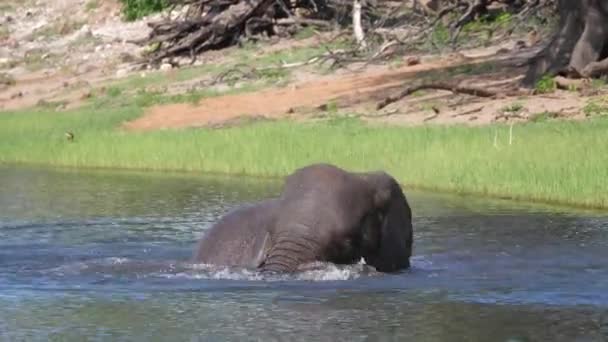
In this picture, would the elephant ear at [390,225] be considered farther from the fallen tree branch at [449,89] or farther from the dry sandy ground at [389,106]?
the fallen tree branch at [449,89]

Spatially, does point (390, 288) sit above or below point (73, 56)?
above

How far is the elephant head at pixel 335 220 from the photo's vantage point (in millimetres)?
11195

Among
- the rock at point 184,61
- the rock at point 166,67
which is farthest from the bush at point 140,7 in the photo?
the rock at point 166,67

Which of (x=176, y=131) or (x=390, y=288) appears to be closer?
(x=390, y=288)

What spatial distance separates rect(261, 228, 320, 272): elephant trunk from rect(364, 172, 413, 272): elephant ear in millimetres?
646

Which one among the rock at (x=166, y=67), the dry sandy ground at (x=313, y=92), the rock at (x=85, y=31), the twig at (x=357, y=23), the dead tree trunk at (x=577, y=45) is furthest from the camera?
the rock at (x=85, y=31)

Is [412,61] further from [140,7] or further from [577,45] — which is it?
[140,7]

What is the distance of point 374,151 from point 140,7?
19.0 metres

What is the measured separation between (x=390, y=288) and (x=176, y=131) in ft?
42.8

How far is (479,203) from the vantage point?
56.2ft

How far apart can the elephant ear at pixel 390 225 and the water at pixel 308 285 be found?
14cm

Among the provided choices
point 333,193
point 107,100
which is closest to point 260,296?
point 333,193

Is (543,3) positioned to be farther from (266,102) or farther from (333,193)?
(333,193)

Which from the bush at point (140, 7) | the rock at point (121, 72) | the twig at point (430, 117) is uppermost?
the twig at point (430, 117)
